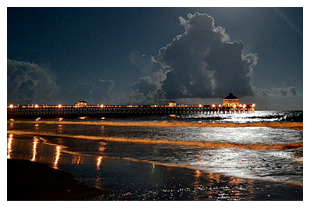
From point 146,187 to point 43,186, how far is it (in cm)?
226

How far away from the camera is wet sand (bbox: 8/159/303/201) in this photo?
582cm

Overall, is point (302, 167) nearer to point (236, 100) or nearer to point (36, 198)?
point (36, 198)

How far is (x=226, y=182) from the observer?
22.7 ft

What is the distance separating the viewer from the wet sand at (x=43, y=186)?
575cm

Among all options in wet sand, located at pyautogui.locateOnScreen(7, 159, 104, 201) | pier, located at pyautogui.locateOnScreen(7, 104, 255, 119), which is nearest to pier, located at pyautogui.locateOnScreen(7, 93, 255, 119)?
pier, located at pyautogui.locateOnScreen(7, 104, 255, 119)

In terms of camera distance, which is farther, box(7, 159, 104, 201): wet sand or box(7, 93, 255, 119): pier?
box(7, 93, 255, 119): pier

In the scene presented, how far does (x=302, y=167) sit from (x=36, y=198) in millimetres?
7462

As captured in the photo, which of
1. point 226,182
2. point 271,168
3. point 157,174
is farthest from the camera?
point 271,168

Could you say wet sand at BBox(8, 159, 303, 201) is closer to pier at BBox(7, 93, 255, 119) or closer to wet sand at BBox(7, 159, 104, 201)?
wet sand at BBox(7, 159, 104, 201)

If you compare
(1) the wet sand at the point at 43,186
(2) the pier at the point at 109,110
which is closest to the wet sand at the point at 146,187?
(1) the wet sand at the point at 43,186

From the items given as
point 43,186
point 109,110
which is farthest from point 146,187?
point 109,110
